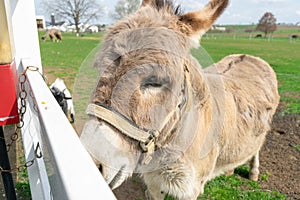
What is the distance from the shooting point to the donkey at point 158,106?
140cm

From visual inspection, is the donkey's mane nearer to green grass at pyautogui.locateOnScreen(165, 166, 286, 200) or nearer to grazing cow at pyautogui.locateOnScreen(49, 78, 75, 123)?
green grass at pyautogui.locateOnScreen(165, 166, 286, 200)

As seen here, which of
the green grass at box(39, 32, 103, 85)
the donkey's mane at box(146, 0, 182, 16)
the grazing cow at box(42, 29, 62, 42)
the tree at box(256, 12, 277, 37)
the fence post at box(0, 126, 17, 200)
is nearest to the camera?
the donkey's mane at box(146, 0, 182, 16)

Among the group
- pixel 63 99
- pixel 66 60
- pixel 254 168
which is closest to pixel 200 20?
pixel 254 168

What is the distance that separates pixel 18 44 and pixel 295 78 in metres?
11.3

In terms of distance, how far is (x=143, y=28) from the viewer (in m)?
1.65

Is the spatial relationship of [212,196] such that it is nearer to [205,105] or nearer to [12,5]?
[205,105]

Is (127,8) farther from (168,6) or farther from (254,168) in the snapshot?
(254,168)

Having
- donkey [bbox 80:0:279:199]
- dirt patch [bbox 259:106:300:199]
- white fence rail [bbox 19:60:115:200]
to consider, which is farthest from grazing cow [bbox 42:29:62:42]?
white fence rail [bbox 19:60:115:200]

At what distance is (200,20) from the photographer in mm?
1815

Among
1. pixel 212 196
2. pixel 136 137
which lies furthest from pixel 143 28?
pixel 212 196

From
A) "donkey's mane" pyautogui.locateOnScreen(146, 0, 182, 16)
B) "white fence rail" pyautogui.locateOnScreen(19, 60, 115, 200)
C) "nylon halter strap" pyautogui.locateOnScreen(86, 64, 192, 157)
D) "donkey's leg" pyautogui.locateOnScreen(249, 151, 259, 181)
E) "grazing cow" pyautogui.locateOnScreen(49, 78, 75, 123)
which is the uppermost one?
"donkey's mane" pyautogui.locateOnScreen(146, 0, 182, 16)

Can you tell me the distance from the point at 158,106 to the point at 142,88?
0.16 metres

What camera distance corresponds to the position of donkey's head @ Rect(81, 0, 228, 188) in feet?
4.57

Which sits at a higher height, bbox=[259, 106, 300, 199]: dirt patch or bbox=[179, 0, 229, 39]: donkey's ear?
bbox=[179, 0, 229, 39]: donkey's ear
